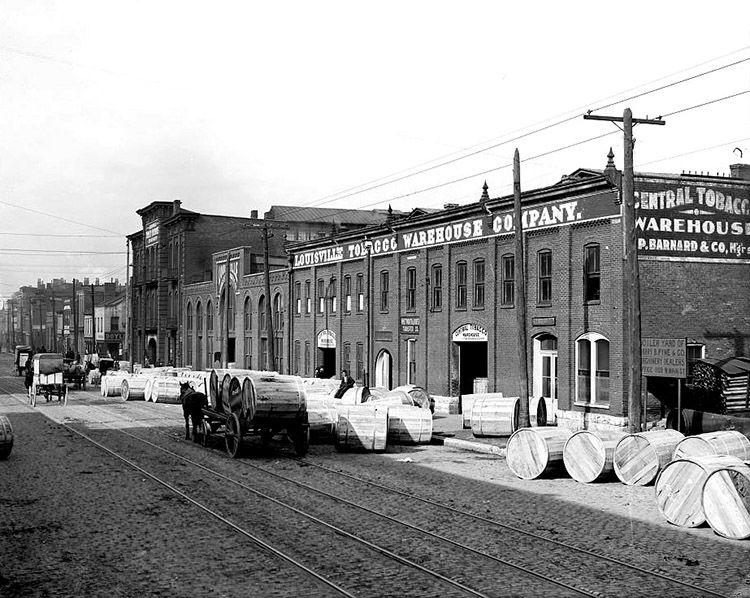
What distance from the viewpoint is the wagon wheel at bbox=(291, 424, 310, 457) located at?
21.2 metres

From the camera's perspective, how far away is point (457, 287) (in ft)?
112

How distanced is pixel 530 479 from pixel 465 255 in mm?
16782

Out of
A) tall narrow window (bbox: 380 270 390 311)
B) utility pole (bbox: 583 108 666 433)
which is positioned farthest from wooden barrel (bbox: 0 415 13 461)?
tall narrow window (bbox: 380 270 390 311)

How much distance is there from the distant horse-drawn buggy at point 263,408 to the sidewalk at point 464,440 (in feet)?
15.7

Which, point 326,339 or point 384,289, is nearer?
point 384,289

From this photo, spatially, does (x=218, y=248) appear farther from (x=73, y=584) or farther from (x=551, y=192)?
(x=73, y=584)

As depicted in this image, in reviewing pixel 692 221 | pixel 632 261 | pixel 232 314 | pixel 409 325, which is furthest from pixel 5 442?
pixel 232 314

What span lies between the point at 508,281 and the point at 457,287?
3.33m

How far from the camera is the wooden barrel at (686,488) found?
13.3 meters

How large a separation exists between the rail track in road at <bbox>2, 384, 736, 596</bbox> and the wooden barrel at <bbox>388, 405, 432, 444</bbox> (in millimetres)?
5248

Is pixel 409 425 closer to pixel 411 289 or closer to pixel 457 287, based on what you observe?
pixel 457 287

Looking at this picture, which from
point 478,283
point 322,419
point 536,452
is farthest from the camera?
point 478,283

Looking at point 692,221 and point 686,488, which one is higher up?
point 692,221

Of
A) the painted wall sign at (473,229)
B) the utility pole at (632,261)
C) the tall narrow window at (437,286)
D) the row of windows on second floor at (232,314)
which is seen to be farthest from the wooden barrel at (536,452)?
the row of windows on second floor at (232,314)
